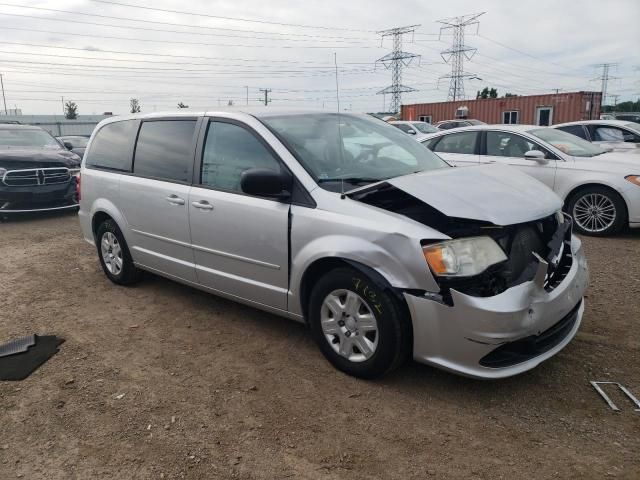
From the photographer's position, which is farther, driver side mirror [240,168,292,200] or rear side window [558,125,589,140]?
rear side window [558,125,589,140]

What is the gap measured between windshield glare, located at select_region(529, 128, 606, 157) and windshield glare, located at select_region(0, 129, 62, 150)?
29.9ft

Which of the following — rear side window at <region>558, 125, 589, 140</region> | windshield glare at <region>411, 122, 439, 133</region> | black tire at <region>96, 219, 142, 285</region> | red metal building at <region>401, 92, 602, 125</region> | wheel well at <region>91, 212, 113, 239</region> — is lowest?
black tire at <region>96, 219, 142, 285</region>

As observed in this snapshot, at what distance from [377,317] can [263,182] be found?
3.74 feet

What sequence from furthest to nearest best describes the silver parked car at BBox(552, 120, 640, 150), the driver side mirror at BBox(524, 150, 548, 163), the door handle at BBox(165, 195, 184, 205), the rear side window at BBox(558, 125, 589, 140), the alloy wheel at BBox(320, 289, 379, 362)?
1. the rear side window at BBox(558, 125, 589, 140)
2. the silver parked car at BBox(552, 120, 640, 150)
3. the driver side mirror at BBox(524, 150, 548, 163)
4. the door handle at BBox(165, 195, 184, 205)
5. the alloy wheel at BBox(320, 289, 379, 362)

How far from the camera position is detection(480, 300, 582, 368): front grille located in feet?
9.76

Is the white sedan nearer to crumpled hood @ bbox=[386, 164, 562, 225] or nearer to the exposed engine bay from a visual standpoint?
crumpled hood @ bbox=[386, 164, 562, 225]

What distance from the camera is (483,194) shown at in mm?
3240

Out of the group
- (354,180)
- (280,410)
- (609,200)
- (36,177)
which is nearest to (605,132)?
(609,200)

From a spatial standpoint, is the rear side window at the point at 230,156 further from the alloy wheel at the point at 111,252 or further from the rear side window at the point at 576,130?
the rear side window at the point at 576,130

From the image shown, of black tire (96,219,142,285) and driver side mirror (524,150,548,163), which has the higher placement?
driver side mirror (524,150,548,163)

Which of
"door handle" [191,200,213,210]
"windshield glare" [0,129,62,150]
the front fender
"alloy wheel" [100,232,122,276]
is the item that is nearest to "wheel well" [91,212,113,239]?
"alloy wheel" [100,232,122,276]

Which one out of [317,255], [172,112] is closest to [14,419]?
[317,255]

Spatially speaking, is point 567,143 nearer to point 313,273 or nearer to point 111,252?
point 313,273

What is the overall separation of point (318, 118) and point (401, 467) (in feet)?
8.80
